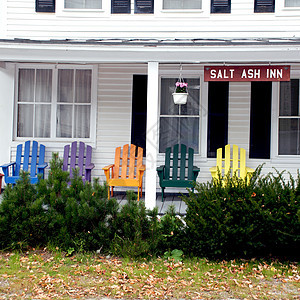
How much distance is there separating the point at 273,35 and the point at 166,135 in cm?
298

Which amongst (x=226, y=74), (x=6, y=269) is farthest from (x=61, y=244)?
(x=226, y=74)

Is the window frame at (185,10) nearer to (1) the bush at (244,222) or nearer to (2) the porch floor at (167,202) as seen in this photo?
(2) the porch floor at (167,202)

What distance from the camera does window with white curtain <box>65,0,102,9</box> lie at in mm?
9289

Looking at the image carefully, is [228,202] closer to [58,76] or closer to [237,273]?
[237,273]

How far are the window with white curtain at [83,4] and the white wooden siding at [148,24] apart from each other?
0.16 metres

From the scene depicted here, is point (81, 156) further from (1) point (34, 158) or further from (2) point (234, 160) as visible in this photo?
(2) point (234, 160)

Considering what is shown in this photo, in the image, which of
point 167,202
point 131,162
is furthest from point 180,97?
point 167,202

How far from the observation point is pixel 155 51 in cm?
732

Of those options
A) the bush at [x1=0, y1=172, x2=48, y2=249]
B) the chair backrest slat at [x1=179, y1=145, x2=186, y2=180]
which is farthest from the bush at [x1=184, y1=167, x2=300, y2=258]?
the chair backrest slat at [x1=179, y1=145, x2=186, y2=180]

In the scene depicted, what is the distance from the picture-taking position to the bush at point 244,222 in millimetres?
5414

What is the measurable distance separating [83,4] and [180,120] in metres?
3.19

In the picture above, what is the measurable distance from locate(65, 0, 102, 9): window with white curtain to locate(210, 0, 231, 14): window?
236 cm

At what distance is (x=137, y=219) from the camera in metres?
5.75

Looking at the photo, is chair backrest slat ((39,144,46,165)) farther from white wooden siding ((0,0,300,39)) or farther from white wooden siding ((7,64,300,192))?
white wooden siding ((0,0,300,39))
